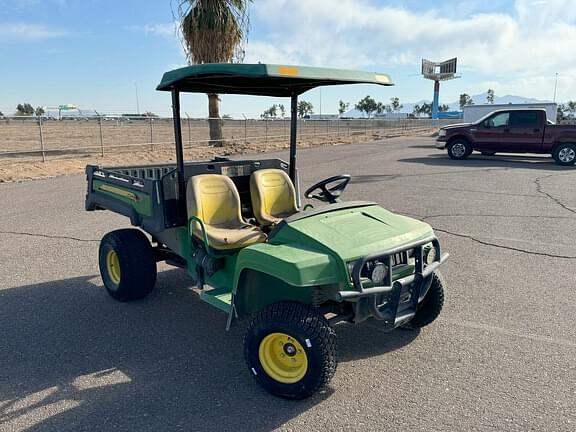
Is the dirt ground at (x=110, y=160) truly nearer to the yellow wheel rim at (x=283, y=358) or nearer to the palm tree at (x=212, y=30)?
the palm tree at (x=212, y=30)

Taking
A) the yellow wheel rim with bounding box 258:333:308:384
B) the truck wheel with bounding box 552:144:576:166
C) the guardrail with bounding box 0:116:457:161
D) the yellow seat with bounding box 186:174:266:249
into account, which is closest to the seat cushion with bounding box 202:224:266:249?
the yellow seat with bounding box 186:174:266:249

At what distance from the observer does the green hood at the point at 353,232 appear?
284cm

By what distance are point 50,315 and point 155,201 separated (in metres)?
1.36

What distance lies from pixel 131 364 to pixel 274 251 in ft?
4.44

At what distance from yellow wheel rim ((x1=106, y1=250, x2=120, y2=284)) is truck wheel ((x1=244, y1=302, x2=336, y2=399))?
2.04m

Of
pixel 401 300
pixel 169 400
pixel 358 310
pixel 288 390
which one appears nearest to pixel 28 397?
pixel 169 400

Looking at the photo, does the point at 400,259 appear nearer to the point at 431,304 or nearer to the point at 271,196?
the point at 431,304

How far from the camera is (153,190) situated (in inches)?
154

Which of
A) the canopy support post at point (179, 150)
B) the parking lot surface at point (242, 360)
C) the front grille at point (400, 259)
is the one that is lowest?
the parking lot surface at point (242, 360)

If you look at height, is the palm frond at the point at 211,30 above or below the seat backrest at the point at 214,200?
above

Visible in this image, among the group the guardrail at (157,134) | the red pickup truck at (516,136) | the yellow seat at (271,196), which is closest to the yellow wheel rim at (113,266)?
the yellow seat at (271,196)

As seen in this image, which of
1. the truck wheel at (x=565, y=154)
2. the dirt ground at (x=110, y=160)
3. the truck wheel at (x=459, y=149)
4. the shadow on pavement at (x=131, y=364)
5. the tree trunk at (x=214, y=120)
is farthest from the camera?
the tree trunk at (x=214, y=120)

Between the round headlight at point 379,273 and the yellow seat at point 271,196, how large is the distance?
1.54 meters

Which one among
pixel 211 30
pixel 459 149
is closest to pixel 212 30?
pixel 211 30
